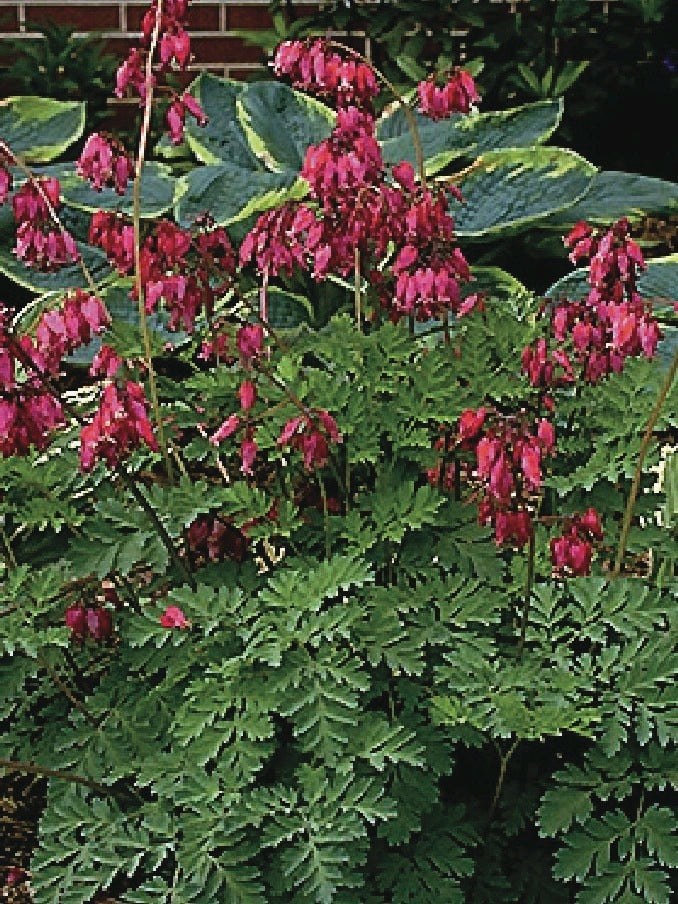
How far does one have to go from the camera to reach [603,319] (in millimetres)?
2045

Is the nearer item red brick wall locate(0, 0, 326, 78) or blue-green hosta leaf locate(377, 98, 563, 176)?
blue-green hosta leaf locate(377, 98, 563, 176)

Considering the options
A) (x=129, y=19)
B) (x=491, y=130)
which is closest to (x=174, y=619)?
(x=491, y=130)

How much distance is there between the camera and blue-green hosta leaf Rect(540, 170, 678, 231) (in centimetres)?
417

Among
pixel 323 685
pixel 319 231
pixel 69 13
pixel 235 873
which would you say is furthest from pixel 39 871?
pixel 69 13

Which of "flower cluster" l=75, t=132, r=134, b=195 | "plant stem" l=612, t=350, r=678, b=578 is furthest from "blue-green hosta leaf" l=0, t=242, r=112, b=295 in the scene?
"plant stem" l=612, t=350, r=678, b=578

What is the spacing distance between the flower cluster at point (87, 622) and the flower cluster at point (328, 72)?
80 centimetres

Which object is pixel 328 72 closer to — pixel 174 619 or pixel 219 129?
pixel 174 619

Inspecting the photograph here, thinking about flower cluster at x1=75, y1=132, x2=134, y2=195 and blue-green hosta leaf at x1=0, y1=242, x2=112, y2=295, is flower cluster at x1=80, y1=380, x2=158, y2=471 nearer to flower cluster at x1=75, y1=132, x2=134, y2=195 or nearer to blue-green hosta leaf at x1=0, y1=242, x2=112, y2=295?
flower cluster at x1=75, y1=132, x2=134, y2=195

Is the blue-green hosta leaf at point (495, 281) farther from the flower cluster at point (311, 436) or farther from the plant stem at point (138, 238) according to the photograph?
the flower cluster at point (311, 436)

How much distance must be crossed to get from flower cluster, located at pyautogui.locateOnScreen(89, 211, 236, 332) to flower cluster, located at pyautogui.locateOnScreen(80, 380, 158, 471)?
267 mm

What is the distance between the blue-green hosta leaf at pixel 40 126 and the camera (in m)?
4.50

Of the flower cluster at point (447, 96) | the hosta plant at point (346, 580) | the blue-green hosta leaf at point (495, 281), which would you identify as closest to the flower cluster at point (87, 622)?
the hosta plant at point (346, 580)

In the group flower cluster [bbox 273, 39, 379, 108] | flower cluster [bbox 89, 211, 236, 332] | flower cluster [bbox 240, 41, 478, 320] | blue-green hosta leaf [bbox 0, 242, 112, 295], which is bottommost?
blue-green hosta leaf [bbox 0, 242, 112, 295]

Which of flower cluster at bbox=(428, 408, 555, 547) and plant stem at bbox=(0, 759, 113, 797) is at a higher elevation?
flower cluster at bbox=(428, 408, 555, 547)
